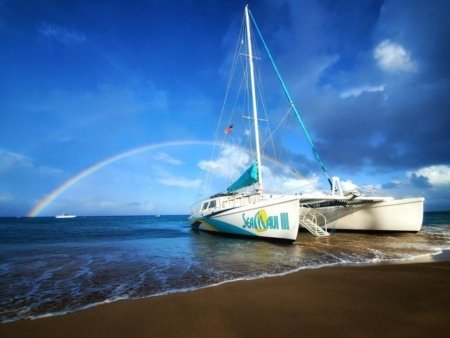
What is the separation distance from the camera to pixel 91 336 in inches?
155

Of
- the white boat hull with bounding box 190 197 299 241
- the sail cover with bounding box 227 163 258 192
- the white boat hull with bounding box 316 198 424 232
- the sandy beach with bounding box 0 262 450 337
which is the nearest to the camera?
the sandy beach with bounding box 0 262 450 337

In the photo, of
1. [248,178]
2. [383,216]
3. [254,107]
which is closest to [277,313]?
[248,178]

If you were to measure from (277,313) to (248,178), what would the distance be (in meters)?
15.4

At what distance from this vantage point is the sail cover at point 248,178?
63.7 feet

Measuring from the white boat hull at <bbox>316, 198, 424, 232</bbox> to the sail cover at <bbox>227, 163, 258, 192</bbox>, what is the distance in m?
8.52

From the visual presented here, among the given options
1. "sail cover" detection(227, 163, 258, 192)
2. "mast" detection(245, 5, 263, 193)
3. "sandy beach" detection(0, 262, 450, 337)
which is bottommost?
"sandy beach" detection(0, 262, 450, 337)

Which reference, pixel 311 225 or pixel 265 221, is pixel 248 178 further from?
pixel 311 225

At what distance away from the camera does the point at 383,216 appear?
20906 mm

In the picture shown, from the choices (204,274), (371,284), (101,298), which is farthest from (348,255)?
(101,298)

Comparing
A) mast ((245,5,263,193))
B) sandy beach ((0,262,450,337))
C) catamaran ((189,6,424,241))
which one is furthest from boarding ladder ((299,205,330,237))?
sandy beach ((0,262,450,337))

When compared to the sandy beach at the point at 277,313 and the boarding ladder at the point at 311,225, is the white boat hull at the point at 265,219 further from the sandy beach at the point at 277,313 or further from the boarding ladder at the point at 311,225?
the sandy beach at the point at 277,313

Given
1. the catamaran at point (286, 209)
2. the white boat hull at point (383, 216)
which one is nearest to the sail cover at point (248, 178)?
the catamaran at point (286, 209)

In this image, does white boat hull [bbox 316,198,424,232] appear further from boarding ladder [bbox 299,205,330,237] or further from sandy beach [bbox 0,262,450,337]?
sandy beach [bbox 0,262,450,337]

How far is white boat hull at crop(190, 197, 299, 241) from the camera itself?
1486 cm
